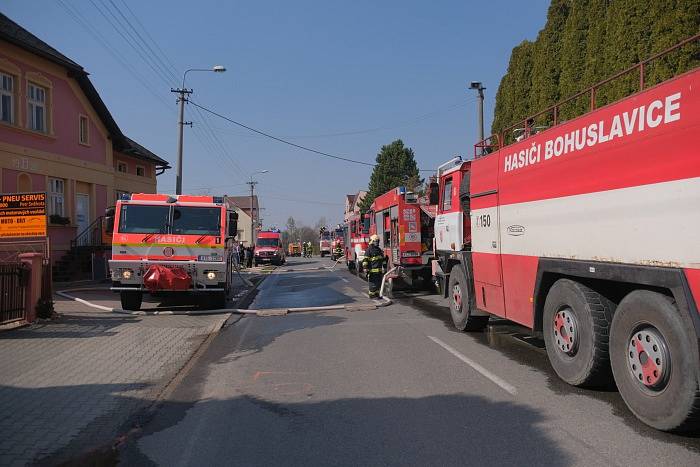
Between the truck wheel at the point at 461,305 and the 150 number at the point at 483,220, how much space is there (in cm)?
111

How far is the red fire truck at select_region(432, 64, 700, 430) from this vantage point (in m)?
4.15

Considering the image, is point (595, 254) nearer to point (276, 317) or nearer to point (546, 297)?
point (546, 297)

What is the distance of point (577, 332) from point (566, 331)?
0.79 feet

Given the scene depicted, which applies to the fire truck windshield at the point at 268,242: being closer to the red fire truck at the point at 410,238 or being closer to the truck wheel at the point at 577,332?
the red fire truck at the point at 410,238

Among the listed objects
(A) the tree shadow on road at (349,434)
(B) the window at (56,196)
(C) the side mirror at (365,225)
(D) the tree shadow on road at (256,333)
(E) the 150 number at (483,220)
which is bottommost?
(A) the tree shadow on road at (349,434)

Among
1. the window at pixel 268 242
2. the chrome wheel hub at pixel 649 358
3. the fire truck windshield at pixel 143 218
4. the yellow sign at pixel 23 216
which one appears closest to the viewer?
the chrome wheel hub at pixel 649 358

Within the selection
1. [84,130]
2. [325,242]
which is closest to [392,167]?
[325,242]

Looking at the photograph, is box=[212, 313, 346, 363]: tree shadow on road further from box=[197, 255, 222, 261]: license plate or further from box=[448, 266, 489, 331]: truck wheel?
box=[448, 266, 489, 331]: truck wheel

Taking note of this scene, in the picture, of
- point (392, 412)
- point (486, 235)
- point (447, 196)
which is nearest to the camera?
point (392, 412)

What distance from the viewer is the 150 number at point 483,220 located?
7977mm

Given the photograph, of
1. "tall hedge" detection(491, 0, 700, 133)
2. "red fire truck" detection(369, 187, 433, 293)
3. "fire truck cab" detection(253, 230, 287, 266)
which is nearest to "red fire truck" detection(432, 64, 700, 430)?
"tall hedge" detection(491, 0, 700, 133)

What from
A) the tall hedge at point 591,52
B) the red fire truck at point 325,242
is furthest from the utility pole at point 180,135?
the red fire truck at point 325,242

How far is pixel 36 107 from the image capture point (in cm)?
1995

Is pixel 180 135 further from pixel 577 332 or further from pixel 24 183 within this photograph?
pixel 577 332
